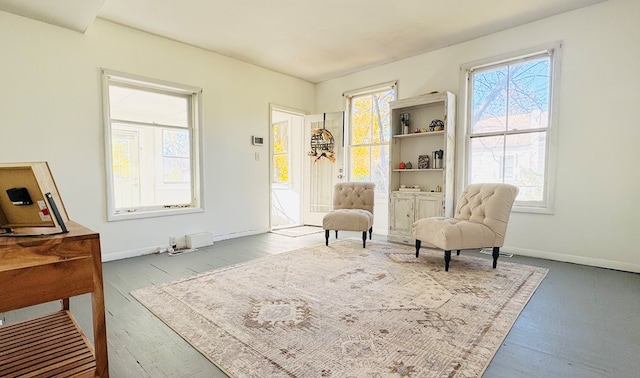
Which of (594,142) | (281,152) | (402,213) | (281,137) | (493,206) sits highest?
(281,137)

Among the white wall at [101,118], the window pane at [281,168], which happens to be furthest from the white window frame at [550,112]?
the window pane at [281,168]

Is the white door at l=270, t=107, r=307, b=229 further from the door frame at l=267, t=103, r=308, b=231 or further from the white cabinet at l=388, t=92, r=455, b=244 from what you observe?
the white cabinet at l=388, t=92, r=455, b=244

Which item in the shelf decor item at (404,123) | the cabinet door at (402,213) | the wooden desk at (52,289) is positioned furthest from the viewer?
the shelf decor item at (404,123)

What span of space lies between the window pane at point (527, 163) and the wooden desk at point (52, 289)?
14.4 feet

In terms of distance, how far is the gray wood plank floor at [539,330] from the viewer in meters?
1.58

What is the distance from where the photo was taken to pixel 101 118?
3.56 metres

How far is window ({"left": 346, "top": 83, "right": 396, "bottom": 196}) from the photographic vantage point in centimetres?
525

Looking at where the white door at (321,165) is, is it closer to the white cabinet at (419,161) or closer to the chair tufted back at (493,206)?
the white cabinet at (419,161)

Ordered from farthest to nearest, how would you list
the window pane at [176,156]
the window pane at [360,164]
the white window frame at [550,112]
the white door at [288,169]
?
the white door at [288,169]
the window pane at [360,164]
the window pane at [176,156]
the white window frame at [550,112]

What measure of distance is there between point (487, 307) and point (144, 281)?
117 inches

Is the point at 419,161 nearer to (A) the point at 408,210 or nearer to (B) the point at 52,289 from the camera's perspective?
(A) the point at 408,210

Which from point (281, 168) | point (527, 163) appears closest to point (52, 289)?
point (527, 163)

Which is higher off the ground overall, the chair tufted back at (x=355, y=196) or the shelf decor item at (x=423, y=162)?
the shelf decor item at (x=423, y=162)

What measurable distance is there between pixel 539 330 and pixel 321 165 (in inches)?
172
